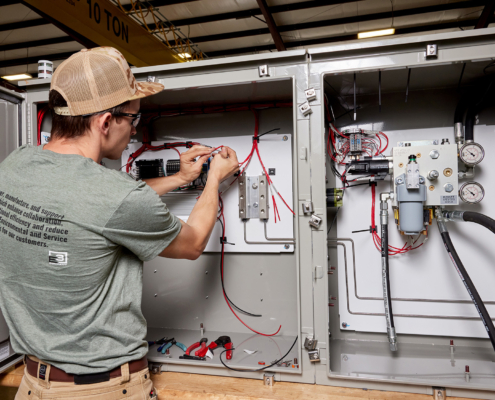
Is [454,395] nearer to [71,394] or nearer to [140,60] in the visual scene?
[71,394]

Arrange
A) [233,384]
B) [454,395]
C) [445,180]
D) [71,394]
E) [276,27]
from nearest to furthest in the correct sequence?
1. [71,394]
2. [454,395]
3. [233,384]
4. [445,180]
5. [276,27]

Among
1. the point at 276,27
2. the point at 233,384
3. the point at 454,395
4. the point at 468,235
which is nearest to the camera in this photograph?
the point at 454,395

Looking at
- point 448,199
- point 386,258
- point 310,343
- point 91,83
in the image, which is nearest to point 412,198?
point 448,199

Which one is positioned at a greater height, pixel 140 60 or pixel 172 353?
pixel 140 60

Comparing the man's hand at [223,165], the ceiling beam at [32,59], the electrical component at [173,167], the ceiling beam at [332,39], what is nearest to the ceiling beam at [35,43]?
the ceiling beam at [32,59]

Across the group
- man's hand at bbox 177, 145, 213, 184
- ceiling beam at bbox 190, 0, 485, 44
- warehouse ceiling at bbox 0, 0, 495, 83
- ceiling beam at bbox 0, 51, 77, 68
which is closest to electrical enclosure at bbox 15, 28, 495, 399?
man's hand at bbox 177, 145, 213, 184

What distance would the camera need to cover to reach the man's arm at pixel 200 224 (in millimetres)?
931

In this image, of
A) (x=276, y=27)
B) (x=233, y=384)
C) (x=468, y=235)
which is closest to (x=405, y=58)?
(x=468, y=235)

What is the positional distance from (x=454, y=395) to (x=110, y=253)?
1.11m

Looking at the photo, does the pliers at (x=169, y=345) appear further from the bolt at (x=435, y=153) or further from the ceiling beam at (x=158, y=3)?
the ceiling beam at (x=158, y=3)

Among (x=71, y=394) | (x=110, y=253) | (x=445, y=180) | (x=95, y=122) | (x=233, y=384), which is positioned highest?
(x=95, y=122)

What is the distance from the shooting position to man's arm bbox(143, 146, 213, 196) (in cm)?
145

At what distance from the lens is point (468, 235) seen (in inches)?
57.0

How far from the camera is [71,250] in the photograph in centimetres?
75
